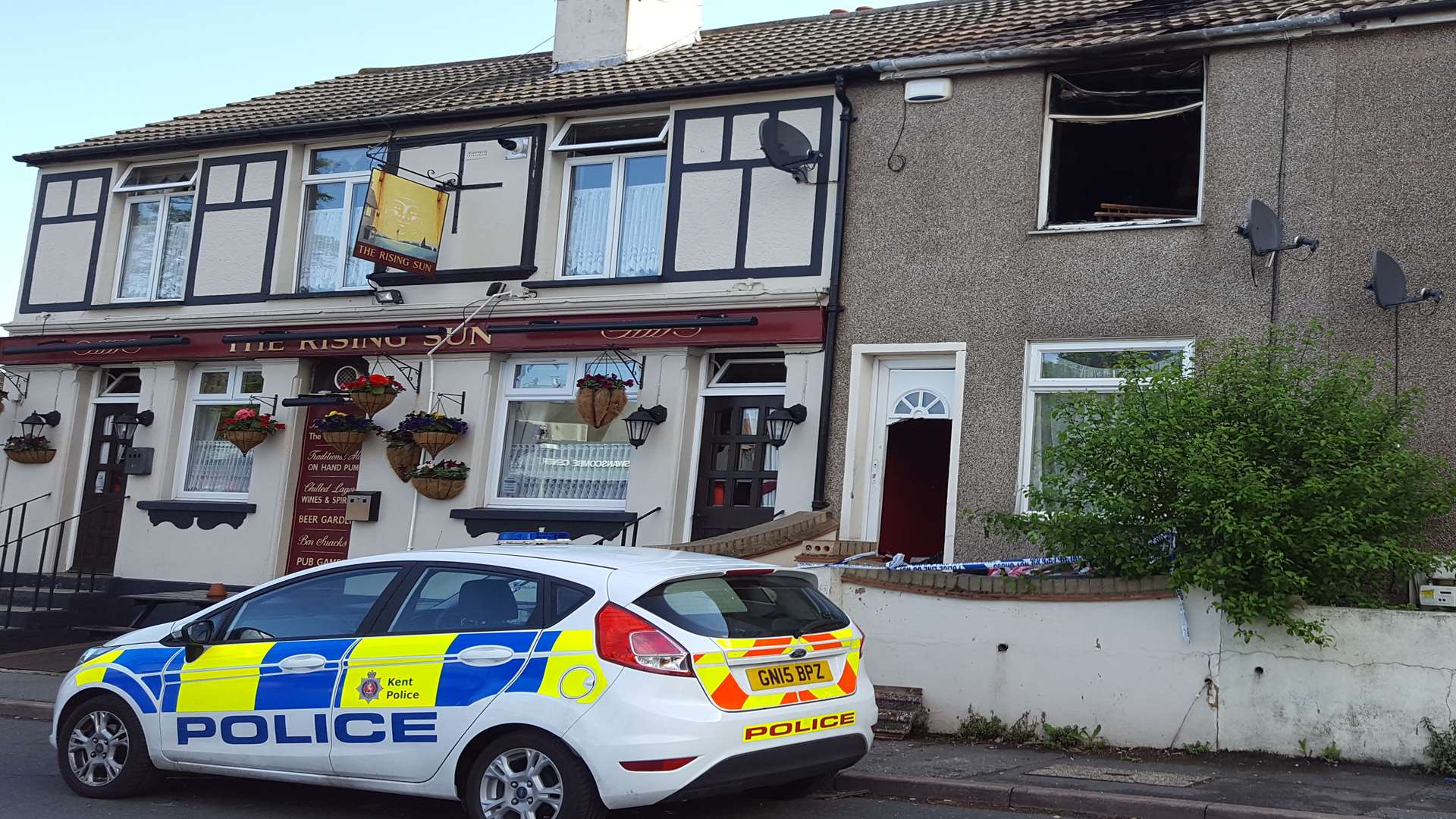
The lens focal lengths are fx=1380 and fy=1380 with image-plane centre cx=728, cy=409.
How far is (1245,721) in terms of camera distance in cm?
874

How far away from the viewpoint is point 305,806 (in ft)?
24.6

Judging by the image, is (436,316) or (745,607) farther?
(436,316)

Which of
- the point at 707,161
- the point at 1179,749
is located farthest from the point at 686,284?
the point at 1179,749

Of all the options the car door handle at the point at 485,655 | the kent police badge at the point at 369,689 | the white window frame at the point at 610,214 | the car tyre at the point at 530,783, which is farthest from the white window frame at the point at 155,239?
the car tyre at the point at 530,783

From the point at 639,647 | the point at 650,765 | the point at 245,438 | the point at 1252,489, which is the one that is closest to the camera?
the point at 650,765

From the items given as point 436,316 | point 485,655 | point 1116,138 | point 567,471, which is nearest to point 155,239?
point 436,316

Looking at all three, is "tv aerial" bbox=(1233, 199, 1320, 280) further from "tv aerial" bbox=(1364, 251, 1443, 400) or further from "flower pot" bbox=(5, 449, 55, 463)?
"flower pot" bbox=(5, 449, 55, 463)

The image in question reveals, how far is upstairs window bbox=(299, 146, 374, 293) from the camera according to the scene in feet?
52.4

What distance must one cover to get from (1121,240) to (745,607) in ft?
21.7

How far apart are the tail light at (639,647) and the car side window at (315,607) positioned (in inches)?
55.8

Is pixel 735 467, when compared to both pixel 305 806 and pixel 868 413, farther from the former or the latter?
pixel 305 806

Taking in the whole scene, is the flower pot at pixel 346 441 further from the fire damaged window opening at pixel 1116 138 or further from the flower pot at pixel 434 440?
the fire damaged window opening at pixel 1116 138

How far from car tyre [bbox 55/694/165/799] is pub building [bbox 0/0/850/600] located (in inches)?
252

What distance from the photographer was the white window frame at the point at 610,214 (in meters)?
14.5
